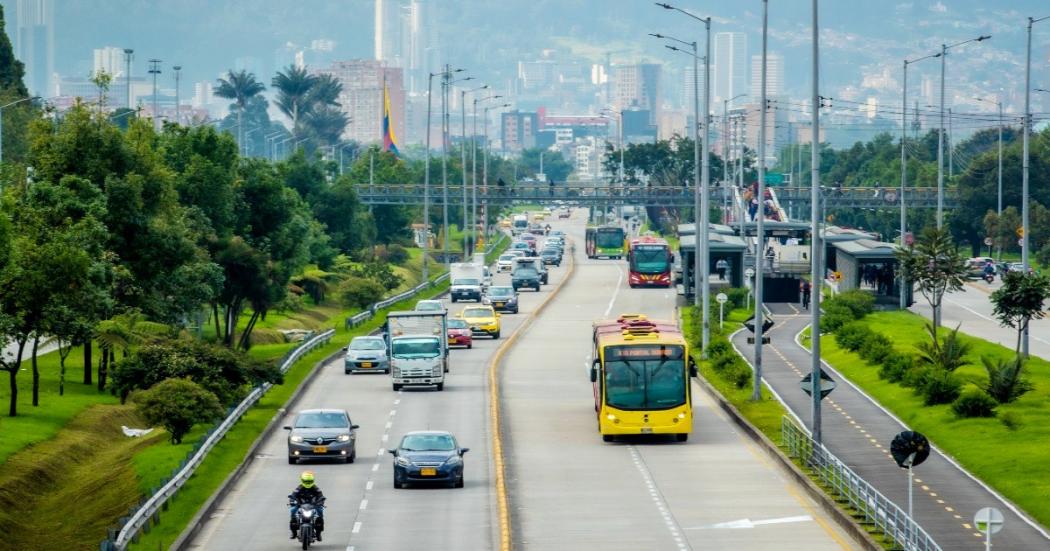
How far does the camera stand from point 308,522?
36.8 meters

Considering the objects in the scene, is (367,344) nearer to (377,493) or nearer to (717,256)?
(377,493)

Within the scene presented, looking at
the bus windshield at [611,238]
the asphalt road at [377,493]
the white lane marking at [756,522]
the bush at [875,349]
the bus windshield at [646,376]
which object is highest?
the bus windshield at [611,238]

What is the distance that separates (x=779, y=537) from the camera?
38.0 meters

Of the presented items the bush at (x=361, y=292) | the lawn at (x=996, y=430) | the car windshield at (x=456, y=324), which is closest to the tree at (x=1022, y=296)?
the lawn at (x=996, y=430)

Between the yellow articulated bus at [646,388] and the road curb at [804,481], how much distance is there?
232cm

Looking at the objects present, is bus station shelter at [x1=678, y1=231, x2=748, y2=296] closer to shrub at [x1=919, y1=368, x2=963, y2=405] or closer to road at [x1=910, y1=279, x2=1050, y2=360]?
road at [x1=910, y1=279, x2=1050, y2=360]

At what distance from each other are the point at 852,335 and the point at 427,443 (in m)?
36.9

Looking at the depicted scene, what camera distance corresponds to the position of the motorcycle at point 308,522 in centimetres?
3666

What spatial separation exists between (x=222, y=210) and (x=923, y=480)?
45465 mm

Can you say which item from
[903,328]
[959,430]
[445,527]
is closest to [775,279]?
[903,328]

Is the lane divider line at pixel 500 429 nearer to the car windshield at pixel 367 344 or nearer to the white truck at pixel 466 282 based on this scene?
the car windshield at pixel 367 344

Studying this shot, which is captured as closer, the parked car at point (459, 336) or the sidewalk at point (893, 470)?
the sidewalk at point (893, 470)

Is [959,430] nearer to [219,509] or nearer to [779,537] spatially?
[779,537]

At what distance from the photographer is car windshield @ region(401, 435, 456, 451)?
45.8 m
